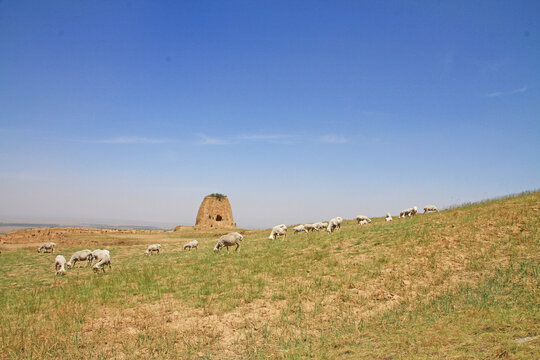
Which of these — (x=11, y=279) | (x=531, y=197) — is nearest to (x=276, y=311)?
(x=11, y=279)

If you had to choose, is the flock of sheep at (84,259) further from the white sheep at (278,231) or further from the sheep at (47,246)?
the white sheep at (278,231)

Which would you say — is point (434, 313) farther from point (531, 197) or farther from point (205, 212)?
point (205, 212)

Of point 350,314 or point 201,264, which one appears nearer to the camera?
point 350,314

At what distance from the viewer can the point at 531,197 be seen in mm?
20719

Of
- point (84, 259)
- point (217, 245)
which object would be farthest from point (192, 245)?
point (84, 259)

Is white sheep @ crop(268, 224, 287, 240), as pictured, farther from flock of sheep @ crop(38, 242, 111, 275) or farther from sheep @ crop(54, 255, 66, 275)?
sheep @ crop(54, 255, 66, 275)

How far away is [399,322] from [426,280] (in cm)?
453

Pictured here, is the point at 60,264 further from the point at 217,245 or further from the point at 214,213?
the point at 214,213

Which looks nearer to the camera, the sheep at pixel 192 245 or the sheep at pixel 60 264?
the sheep at pixel 60 264

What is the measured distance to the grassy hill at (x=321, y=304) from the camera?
24.5 feet

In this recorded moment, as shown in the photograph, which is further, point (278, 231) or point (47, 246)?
point (47, 246)

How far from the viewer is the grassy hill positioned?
7.46 metres

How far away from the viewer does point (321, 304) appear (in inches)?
430

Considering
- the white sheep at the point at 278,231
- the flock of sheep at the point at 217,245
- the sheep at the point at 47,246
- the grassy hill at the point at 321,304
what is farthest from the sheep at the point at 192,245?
the sheep at the point at 47,246
